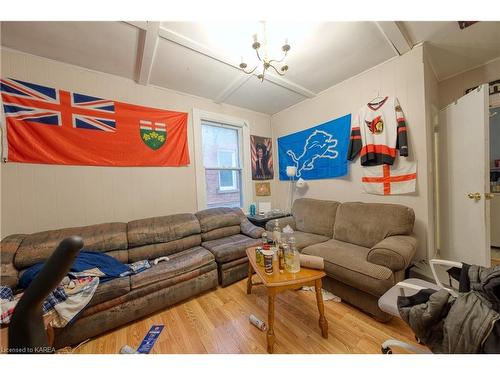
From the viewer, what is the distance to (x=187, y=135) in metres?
2.78

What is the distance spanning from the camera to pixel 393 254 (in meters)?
1.54

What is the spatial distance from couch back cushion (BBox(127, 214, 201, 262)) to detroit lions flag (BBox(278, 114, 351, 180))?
208 centimetres

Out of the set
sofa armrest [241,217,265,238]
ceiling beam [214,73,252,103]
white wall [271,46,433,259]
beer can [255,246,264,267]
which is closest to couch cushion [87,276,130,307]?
beer can [255,246,264,267]

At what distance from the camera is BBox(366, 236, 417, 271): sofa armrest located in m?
1.53

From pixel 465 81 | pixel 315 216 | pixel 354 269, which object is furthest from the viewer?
pixel 315 216

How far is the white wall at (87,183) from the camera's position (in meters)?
1.76

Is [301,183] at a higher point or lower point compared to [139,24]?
lower

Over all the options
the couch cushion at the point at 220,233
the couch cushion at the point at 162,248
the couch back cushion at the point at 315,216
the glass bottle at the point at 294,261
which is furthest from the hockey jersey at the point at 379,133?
the couch cushion at the point at 162,248

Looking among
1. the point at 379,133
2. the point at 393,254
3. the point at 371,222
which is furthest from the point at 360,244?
the point at 379,133

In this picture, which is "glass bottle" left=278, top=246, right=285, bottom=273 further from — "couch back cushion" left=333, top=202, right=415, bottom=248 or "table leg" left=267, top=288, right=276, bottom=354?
"couch back cushion" left=333, top=202, right=415, bottom=248

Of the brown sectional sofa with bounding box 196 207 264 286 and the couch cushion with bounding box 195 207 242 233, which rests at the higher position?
the couch cushion with bounding box 195 207 242 233

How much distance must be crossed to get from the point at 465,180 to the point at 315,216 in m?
1.64

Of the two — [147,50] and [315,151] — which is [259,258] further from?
[147,50]

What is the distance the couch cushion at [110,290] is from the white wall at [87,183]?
981mm
